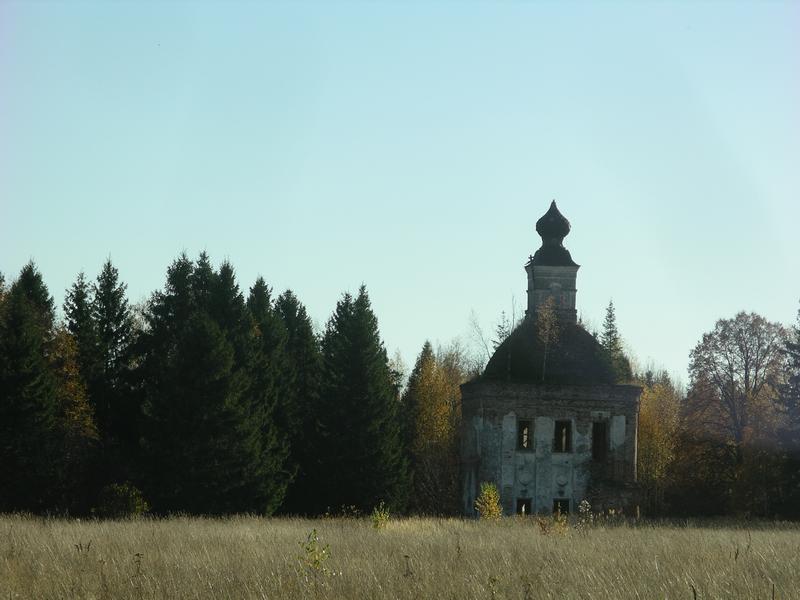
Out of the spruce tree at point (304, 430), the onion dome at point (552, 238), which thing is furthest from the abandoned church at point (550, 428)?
the spruce tree at point (304, 430)

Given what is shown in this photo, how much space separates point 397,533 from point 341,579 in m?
8.13

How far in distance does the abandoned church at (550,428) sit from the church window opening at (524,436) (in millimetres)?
35

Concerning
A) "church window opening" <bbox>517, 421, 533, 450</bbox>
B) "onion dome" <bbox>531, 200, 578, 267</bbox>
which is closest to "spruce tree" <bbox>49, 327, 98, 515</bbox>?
"church window opening" <bbox>517, 421, 533, 450</bbox>

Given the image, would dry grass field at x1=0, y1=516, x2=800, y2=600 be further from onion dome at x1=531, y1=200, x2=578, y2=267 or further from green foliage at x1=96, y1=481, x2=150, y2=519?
onion dome at x1=531, y1=200, x2=578, y2=267

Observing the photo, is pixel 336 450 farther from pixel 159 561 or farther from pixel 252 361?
pixel 159 561

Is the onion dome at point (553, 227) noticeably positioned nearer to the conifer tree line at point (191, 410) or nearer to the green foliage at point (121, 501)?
the conifer tree line at point (191, 410)

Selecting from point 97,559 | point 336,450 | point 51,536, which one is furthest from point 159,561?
point 336,450

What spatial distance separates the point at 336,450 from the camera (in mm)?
37406

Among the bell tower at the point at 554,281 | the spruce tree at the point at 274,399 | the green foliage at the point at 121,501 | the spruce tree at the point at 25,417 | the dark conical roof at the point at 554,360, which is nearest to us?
the green foliage at the point at 121,501

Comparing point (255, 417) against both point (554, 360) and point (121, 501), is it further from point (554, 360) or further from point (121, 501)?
point (554, 360)

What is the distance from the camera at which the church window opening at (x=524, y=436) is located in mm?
33469

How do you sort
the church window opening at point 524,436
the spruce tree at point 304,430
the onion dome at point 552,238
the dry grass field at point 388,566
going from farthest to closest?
the spruce tree at point 304,430 < the onion dome at point 552,238 < the church window opening at point 524,436 < the dry grass field at point 388,566

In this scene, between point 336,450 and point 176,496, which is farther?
point 336,450

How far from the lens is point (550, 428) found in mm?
33438
